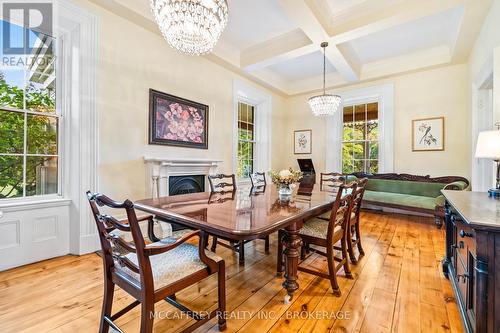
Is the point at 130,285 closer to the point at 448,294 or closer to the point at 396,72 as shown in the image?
the point at 448,294

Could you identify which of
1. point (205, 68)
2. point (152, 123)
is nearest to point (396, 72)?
point (205, 68)

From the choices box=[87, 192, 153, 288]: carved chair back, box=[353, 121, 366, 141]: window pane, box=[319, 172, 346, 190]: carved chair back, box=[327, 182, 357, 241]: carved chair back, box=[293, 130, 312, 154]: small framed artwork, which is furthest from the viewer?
box=[293, 130, 312, 154]: small framed artwork

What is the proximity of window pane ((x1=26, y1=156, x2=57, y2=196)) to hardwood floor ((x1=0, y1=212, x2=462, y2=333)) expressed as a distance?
0.75 m

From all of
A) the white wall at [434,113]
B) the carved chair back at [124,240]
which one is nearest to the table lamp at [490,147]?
the carved chair back at [124,240]

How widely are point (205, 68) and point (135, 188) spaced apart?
2.35 m

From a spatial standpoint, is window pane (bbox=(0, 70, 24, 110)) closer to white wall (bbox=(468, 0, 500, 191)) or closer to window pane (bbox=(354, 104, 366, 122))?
white wall (bbox=(468, 0, 500, 191))

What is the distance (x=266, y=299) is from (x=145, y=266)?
3.45ft

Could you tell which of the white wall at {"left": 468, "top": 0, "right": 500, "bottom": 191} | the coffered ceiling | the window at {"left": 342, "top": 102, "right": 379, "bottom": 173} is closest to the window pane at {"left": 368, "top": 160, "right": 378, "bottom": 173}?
the window at {"left": 342, "top": 102, "right": 379, "bottom": 173}

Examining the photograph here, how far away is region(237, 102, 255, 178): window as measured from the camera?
508cm

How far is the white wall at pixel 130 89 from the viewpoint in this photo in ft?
8.84

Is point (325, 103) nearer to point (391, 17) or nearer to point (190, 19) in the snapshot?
point (391, 17)

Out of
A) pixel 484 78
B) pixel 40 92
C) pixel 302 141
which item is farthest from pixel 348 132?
pixel 40 92

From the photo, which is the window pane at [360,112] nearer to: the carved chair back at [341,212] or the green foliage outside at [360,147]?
the green foliage outside at [360,147]

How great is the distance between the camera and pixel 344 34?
3.21m
